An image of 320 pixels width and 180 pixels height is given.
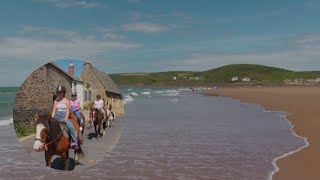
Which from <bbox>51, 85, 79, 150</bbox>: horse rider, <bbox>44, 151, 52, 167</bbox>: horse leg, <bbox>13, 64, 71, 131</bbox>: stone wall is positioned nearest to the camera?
<bbox>13, 64, 71, 131</bbox>: stone wall

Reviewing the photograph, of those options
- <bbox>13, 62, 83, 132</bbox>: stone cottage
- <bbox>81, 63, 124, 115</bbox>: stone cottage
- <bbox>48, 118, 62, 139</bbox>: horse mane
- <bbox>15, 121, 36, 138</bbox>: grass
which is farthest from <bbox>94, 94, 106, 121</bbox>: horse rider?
<bbox>15, 121, 36, 138</bbox>: grass

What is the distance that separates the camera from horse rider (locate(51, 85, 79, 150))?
3.66 metres

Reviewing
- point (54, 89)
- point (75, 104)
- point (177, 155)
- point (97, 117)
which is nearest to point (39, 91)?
point (54, 89)

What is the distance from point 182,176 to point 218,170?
1552mm

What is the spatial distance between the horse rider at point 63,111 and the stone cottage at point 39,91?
44 mm

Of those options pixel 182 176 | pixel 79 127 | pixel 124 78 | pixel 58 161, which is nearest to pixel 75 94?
pixel 79 127

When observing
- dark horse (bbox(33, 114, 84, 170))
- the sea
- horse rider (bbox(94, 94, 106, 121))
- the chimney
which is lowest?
the sea

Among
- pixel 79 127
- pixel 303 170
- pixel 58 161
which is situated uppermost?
pixel 79 127

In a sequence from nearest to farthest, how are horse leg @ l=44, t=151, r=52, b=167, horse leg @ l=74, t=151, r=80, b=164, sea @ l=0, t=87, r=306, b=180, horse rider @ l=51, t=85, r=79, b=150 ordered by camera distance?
horse rider @ l=51, t=85, r=79, b=150
horse leg @ l=44, t=151, r=52, b=167
horse leg @ l=74, t=151, r=80, b=164
sea @ l=0, t=87, r=306, b=180

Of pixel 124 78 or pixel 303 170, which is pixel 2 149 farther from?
pixel 124 78

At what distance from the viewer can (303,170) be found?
14.0m

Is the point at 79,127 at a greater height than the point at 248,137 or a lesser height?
greater

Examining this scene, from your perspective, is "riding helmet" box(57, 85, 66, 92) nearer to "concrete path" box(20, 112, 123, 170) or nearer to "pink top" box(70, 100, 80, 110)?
"pink top" box(70, 100, 80, 110)

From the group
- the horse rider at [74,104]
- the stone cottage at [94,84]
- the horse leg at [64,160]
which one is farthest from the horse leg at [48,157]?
the stone cottage at [94,84]
